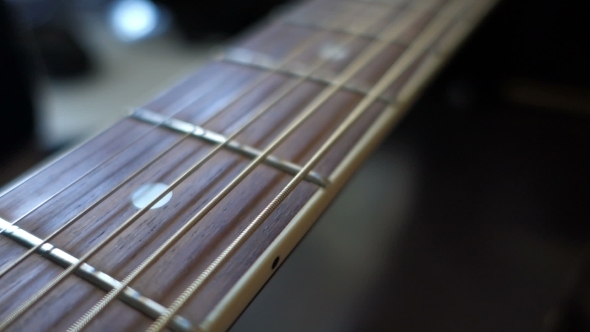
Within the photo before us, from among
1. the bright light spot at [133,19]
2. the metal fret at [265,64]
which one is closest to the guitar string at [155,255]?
the metal fret at [265,64]

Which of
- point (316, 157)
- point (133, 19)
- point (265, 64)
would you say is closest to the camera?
point (316, 157)

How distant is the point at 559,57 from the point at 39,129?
1.14 metres

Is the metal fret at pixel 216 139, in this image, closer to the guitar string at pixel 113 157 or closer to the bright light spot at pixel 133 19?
the guitar string at pixel 113 157

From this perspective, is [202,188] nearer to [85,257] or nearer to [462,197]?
[85,257]

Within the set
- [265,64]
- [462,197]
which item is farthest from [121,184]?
[462,197]

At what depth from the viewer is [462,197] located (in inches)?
36.6

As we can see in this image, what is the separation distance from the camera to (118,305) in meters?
0.39

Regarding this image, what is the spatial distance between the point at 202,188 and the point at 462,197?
0.61 meters

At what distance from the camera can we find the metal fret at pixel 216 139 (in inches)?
19.9

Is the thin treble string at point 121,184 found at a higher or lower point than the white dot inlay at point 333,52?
lower

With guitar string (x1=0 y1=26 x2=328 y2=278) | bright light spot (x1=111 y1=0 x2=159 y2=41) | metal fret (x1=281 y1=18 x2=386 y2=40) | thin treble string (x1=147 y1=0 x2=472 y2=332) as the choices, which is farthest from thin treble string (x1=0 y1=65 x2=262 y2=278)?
bright light spot (x1=111 y1=0 x2=159 y2=41)

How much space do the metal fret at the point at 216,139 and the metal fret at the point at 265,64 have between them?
181 mm

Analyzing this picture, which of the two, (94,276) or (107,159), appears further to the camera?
(107,159)

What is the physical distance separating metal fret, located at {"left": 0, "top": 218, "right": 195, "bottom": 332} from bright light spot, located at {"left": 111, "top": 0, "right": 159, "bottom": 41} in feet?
4.76
